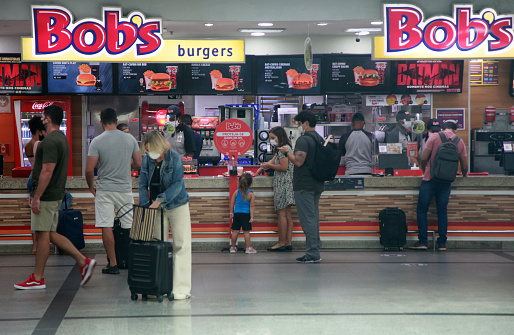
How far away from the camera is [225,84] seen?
39.2 ft

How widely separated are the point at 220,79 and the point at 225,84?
14 centimetres

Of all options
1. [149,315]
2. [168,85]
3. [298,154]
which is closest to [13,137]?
[168,85]

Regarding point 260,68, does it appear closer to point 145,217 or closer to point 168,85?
point 168,85

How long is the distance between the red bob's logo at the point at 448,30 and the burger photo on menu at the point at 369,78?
12.2ft

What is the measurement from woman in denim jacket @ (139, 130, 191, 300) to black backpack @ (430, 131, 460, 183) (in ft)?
13.5

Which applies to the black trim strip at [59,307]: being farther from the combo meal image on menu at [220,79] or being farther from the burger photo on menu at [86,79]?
the combo meal image on menu at [220,79]

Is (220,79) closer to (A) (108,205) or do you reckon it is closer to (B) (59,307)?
(A) (108,205)

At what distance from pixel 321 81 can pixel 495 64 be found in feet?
11.9

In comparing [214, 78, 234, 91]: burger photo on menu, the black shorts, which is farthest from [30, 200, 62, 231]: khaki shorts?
[214, 78, 234, 91]: burger photo on menu

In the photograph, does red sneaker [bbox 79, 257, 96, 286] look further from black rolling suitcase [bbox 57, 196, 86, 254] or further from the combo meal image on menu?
the combo meal image on menu

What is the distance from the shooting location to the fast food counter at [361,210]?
28.4 ft

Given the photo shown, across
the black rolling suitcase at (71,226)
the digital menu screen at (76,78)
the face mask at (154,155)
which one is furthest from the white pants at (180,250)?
the digital menu screen at (76,78)

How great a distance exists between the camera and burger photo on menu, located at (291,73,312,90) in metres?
12.1

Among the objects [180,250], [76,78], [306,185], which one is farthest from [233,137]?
[76,78]
